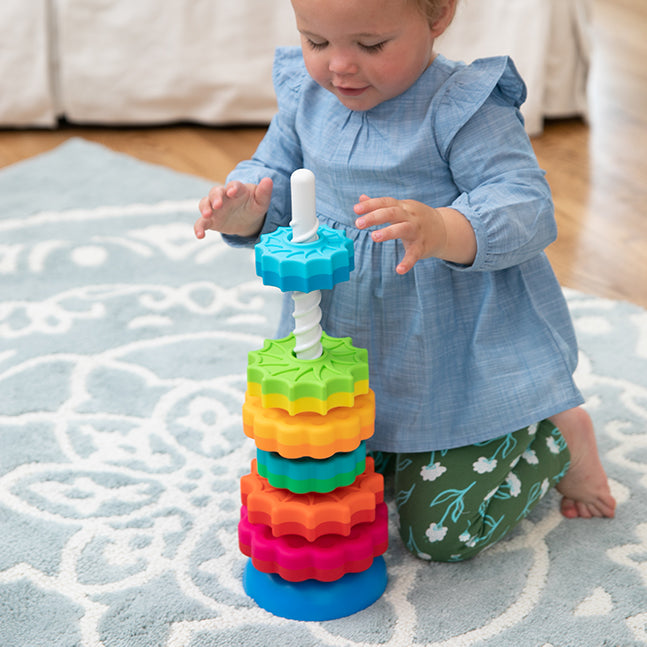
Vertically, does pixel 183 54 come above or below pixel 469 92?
below

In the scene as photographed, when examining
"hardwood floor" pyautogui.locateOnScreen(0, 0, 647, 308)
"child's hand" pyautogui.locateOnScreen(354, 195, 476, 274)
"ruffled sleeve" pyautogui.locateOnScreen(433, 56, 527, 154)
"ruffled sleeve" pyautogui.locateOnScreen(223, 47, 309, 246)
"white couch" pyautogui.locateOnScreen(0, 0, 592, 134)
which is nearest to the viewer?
"child's hand" pyautogui.locateOnScreen(354, 195, 476, 274)

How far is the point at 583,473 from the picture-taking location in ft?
3.17

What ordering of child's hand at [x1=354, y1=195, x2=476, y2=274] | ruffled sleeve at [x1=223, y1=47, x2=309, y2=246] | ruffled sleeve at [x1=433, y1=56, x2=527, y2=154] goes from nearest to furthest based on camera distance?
1. child's hand at [x1=354, y1=195, x2=476, y2=274]
2. ruffled sleeve at [x1=433, y1=56, x2=527, y2=154]
3. ruffled sleeve at [x1=223, y1=47, x2=309, y2=246]

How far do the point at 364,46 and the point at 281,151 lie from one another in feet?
0.64

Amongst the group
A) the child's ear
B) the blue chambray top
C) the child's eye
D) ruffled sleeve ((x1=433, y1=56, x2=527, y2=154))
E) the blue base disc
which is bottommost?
the blue base disc

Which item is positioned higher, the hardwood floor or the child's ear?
the child's ear

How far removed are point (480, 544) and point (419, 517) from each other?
7cm

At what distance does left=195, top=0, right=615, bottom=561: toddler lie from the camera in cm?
79

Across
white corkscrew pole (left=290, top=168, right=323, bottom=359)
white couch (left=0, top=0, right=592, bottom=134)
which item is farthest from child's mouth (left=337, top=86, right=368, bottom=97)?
white couch (left=0, top=0, right=592, bottom=134)

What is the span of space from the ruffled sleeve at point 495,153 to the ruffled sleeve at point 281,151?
17 cm

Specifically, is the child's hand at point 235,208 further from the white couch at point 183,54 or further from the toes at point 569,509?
the white couch at point 183,54

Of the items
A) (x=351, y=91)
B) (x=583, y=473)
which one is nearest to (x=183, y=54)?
(x=351, y=91)

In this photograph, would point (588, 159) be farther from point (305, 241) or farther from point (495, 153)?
point (305, 241)

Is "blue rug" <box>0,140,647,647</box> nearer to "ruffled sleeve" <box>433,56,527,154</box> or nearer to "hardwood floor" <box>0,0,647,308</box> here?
"hardwood floor" <box>0,0,647,308</box>
